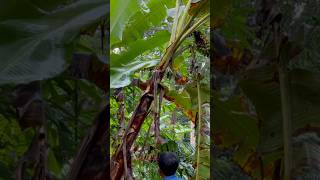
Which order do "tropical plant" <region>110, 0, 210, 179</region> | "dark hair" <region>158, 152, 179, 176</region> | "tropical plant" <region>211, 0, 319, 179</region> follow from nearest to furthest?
1. "tropical plant" <region>211, 0, 319, 179</region>
2. "tropical plant" <region>110, 0, 210, 179</region>
3. "dark hair" <region>158, 152, 179, 176</region>

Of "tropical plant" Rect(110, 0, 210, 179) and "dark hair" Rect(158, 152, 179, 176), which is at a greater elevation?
"tropical plant" Rect(110, 0, 210, 179)

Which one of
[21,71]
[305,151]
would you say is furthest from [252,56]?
[21,71]

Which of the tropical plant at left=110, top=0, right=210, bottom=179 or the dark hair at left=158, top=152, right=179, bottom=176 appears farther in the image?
the dark hair at left=158, top=152, right=179, bottom=176

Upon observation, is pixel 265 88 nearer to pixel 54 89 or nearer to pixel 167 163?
pixel 54 89

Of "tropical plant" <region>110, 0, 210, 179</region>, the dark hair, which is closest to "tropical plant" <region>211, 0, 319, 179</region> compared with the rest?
"tropical plant" <region>110, 0, 210, 179</region>

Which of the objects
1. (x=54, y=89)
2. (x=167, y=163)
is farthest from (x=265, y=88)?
(x=167, y=163)

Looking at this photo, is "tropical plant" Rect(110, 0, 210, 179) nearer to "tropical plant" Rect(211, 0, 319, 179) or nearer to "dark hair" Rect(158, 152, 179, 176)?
"dark hair" Rect(158, 152, 179, 176)

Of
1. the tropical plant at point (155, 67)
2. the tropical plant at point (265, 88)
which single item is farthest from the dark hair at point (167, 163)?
the tropical plant at point (265, 88)

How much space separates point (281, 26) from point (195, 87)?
57 cm

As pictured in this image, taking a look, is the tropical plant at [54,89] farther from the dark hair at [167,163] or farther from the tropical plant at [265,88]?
the dark hair at [167,163]

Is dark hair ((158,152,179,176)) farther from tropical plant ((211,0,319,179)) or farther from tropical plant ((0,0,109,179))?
tropical plant ((0,0,109,179))

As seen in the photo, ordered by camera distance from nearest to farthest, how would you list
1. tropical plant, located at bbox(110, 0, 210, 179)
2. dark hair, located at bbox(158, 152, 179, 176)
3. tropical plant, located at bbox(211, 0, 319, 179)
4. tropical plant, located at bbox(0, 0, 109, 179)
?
tropical plant, located at bbox(0, 0, 109, 179), tropical plant, located at bbox(211, 0, 319, 179), tropical plant, located at bbox(110, 0, 210, 179), dark hair, located at bbox(158, 152, 179, 176)

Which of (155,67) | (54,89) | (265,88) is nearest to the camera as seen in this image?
(54,89)

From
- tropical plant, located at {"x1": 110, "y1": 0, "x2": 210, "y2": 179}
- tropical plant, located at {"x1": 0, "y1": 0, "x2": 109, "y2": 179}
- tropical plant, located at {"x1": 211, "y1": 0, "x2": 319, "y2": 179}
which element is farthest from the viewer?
tropical plant, located at {"x1": 110, "y1": 0, "x2": 210, "y2": 179}
